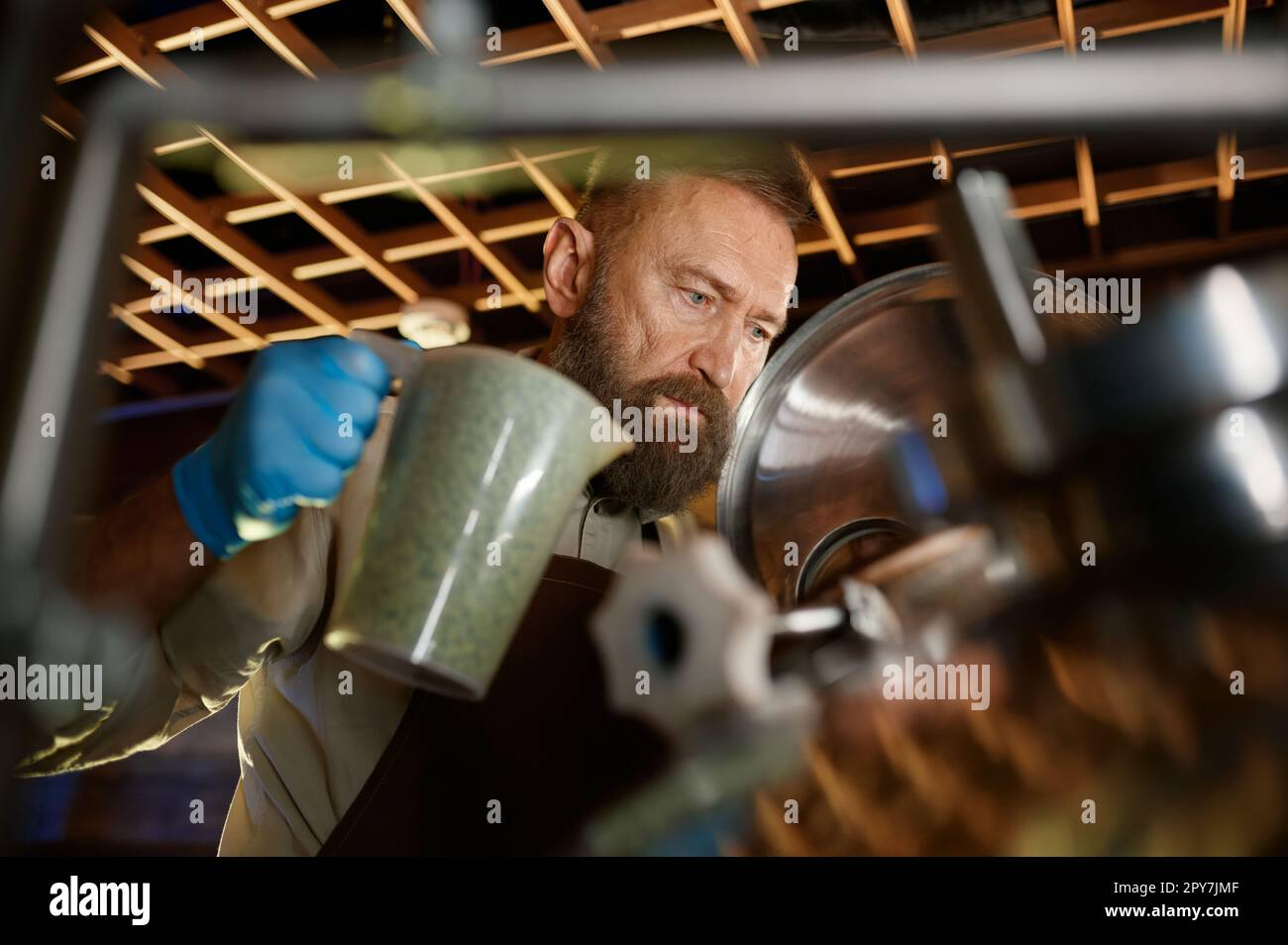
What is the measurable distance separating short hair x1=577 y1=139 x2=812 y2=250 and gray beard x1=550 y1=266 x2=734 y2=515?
217mm

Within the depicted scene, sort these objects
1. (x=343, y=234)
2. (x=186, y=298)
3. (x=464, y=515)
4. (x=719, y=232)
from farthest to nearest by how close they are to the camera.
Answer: (x=186, y=298)
(x=343, y=234)
(x=719, y=232)
(x=464, y=515)

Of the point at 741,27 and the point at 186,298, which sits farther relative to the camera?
the point at 186,298

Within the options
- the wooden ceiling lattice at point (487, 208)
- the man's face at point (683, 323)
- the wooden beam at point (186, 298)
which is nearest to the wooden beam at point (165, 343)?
the wooden ceiling lattice at point (487, 208)

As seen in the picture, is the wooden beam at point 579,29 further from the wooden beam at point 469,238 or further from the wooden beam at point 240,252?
the wooden beam at point 240,252

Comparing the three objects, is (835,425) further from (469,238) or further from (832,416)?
(469,238)

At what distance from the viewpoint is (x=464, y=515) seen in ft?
1.11

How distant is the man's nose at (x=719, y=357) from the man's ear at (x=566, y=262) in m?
0.27

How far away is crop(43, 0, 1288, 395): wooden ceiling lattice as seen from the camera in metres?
2.43

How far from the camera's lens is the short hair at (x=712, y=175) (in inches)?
41.6

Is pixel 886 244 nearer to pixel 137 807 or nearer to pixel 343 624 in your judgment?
pixel 343 624

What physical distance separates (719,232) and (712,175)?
9cm

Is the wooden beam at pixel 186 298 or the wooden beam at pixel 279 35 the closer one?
the wooden beam at pixel 279 35

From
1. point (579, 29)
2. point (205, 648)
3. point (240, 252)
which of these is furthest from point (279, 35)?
point (205, 648)
